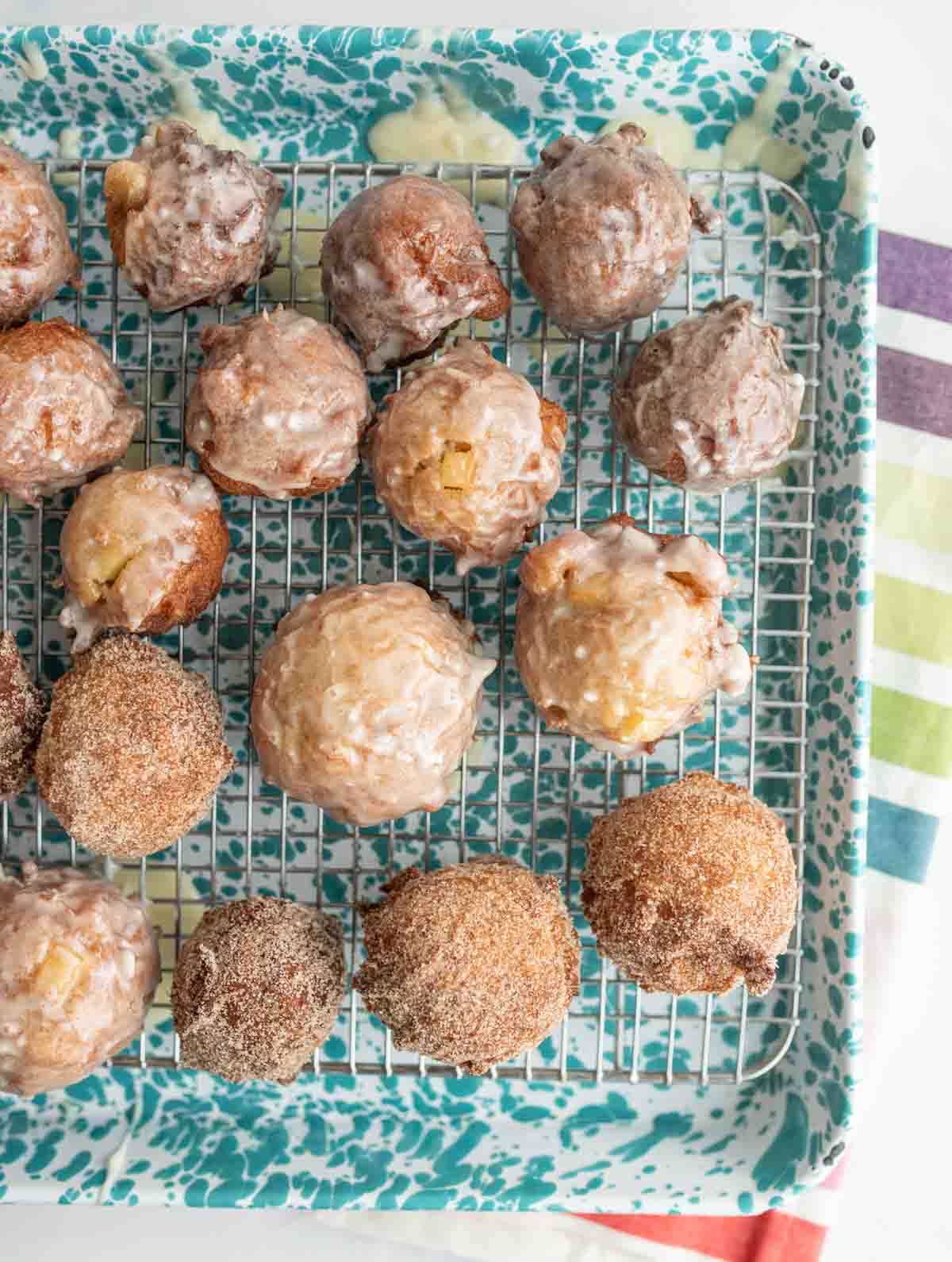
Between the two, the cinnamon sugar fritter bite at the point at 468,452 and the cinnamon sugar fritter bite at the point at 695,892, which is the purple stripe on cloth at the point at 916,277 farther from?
the cinnamon sugar fritter bite at the point at 695,892

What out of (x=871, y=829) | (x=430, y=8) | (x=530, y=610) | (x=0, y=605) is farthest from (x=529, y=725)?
(x=430, y=8)

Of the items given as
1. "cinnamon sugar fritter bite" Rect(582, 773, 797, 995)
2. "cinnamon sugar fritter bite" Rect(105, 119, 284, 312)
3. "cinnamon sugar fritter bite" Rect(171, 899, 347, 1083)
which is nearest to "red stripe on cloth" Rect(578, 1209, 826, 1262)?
"cinnamon sugar fritter bite" Rect(582, 773, 797, 995)

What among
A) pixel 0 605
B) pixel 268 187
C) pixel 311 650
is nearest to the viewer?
pixel 311 650

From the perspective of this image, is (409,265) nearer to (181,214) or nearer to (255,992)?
(181,214)

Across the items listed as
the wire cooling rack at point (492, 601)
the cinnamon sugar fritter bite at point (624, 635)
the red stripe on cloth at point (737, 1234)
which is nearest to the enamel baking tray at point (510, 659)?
the wire cooling rack at point (492, 601)

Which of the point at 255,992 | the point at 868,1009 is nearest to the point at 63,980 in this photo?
the point at 255,992

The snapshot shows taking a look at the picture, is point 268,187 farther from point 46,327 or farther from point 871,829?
point 871,829
